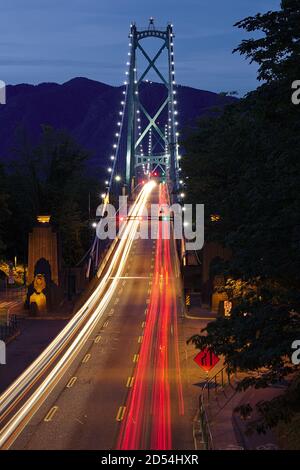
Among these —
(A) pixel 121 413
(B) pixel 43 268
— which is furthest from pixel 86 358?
(B) pixel 43 268

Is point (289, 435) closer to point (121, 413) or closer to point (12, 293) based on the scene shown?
point (121, 413)

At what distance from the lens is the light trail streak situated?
25.2 meters

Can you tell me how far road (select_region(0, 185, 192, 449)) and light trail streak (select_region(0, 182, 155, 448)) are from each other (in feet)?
0.75

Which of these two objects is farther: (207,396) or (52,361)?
(52,361)

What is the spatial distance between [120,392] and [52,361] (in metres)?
6.53

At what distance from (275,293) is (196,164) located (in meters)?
44.3

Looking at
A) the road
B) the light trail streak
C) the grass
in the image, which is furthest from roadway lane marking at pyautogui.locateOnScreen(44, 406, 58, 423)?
the grass

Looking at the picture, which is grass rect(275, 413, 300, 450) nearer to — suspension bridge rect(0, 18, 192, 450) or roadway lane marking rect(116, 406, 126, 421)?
suspension bridge rect(0, 18, 192, 450)

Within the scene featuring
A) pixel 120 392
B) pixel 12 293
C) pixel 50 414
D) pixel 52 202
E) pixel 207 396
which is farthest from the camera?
pixel 52 202

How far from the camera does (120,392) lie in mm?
29875

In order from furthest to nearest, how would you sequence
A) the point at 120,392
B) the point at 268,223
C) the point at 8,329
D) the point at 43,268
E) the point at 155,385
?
the point at 43,268, the point at 8,329, the point at 155,385, the point at 120,392, the point at 268,223

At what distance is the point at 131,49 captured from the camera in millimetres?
161875

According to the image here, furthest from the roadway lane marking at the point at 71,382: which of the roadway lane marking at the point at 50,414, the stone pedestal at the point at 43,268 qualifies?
the stone pedestal at the point at 43,268
